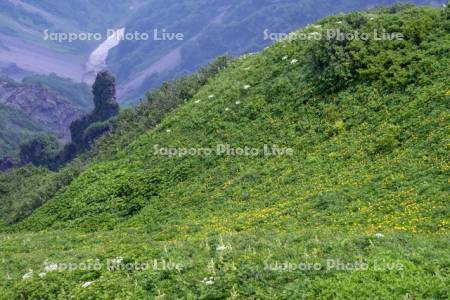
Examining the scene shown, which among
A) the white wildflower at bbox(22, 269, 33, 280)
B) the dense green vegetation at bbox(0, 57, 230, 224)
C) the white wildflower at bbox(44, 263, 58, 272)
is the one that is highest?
the dense green vegetation at bbox(0, 57, 230, 224)

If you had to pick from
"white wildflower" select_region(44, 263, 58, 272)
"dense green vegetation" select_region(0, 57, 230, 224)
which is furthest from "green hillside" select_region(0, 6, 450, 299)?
"dense green vegetation" select_region(0, 57, 230, 224)

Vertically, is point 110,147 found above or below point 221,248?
above

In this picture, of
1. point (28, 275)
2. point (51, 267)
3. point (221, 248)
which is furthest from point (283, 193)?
point (28, 275)

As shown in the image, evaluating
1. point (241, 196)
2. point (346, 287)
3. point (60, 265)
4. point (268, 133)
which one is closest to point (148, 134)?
point (268, 133)

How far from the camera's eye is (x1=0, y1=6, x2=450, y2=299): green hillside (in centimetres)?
1645

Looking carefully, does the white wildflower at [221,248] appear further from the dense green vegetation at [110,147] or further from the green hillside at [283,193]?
the dense green vegetation at [110,147]

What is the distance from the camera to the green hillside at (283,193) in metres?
16.5

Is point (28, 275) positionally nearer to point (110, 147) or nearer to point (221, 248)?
point (221, 248)

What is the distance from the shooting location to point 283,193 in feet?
93.1

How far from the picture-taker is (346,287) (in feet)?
48.0

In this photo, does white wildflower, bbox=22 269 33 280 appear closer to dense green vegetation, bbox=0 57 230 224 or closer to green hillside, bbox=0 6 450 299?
green hillside, bbox=0 6 450 299

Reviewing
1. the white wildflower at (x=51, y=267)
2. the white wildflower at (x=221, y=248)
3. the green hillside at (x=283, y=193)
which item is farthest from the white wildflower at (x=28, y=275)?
the white wildflower at (x=221, y=248)

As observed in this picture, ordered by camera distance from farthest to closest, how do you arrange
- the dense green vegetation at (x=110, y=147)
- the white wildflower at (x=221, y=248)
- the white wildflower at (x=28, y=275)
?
the dense green vegetation at (x=110, y=147) < the white wildflower at (x=28, y=275) < the white wildflower at (x=221, y=248)

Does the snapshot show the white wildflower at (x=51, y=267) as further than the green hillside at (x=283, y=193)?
Yes
